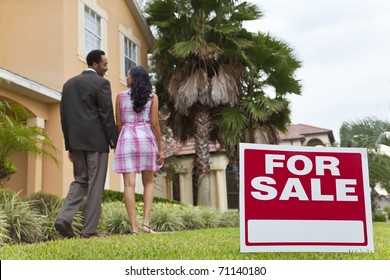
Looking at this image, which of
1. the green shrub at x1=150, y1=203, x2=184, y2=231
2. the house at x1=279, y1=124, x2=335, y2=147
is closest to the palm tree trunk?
the green shrub at x1=150, y1=203, x2=184, y2=231

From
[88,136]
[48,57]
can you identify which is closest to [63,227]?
[88,136]

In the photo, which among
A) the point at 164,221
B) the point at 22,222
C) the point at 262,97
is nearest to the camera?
the point at 22,222

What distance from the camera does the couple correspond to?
17.0ft

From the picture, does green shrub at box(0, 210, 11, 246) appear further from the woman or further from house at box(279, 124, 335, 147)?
house at box(279, 124, 335, 147)

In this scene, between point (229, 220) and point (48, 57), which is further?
point (48, 57)

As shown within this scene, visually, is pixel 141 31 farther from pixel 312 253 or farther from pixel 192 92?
pixel 312 253

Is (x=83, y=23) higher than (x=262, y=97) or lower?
higher

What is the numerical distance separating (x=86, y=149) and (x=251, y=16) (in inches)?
429

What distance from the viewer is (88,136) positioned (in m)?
5.20

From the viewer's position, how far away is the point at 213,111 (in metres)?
15.1

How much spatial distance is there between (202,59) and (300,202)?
1123 cm

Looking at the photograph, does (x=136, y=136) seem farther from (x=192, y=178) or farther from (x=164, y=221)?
(x=192, y=178)

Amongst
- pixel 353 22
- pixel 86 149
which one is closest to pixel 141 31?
pixel 353 22
